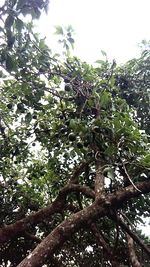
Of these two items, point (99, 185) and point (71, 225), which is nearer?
point (71, 225)

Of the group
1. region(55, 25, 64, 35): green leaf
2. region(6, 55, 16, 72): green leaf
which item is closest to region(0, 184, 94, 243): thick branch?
region(55, 25, 64, 35): green leaf

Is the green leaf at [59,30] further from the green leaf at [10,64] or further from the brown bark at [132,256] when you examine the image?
the brown bark at [132,256]

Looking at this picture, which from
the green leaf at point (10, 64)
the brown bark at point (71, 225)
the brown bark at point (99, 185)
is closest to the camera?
the green leaf at point (10, 64)

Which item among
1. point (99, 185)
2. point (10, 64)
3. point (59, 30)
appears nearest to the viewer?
point (10, 64)

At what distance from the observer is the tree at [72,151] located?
9.68ft

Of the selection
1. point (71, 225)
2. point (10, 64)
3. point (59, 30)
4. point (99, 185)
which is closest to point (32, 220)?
point (99, 185)

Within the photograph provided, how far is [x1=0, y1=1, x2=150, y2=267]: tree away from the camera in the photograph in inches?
116

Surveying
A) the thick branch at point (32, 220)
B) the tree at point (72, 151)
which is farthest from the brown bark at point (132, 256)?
the thick branch at point (32, 220)

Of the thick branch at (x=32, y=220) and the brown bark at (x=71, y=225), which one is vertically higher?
the thick branch at (x=32, y=220)

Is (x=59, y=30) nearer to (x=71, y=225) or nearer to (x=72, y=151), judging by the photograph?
(x=72, y=151)

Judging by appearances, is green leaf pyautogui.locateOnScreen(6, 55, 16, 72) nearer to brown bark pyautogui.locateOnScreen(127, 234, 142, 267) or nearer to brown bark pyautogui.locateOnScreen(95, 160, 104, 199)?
brown bark pyautogui.locateOnScreen(95, 160, 104, 199)

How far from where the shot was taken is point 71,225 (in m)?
3.44

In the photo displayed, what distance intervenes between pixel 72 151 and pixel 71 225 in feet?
2.38

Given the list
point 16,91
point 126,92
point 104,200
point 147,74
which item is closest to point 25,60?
point 16,91
